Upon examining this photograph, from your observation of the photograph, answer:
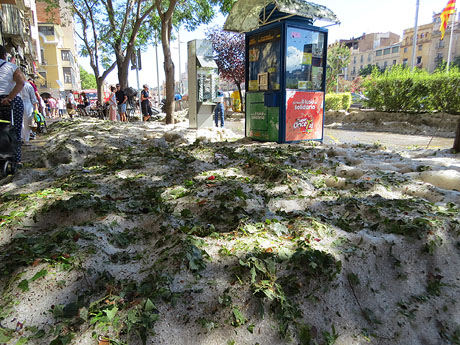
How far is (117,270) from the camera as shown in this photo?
2174 mm

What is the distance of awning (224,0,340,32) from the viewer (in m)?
6.95

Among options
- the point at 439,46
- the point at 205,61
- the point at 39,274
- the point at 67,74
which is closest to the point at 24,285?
the point at 39,274

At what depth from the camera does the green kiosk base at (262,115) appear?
307 inches

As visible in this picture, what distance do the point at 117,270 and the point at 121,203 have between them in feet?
4.17

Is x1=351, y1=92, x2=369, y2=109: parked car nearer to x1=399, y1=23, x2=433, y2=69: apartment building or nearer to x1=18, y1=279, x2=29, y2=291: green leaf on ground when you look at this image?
x1=18, y1=279, x2=29, y2=291: green leaf on ground

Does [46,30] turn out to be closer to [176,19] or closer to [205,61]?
[176,19]

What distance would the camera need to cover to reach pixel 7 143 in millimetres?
4738

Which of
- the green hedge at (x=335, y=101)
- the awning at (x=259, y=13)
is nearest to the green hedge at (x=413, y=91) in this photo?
the green hedge at (x=335, y=101)

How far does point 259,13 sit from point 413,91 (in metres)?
9.30

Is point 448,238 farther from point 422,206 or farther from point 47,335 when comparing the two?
point 47,335

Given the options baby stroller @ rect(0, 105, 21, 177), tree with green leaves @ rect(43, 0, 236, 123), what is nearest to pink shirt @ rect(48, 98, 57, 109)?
A: tree with green leaves @ rect(43, 0, 236, 123)

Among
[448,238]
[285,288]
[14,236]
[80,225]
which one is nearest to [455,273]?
[448,238]

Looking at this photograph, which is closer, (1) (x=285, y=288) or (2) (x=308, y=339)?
(2) (x=308, y=339)

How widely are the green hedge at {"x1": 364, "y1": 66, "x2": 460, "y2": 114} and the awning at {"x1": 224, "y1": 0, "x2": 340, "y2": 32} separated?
26.5 ft
